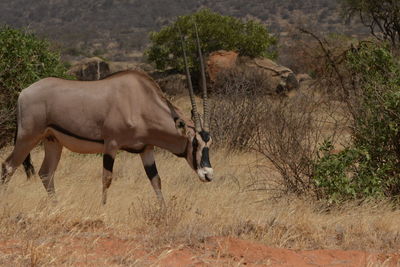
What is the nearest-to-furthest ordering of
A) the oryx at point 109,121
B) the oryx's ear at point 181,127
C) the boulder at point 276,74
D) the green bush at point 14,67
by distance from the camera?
the oryx at point 109,121, the oryx's ear at point 181,127, the green bush at point 14,67, the boulder at point 276,74

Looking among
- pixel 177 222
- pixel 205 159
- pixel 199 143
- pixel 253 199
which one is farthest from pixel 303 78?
pixel 177 222

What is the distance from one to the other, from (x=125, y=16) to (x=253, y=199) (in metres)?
65.3

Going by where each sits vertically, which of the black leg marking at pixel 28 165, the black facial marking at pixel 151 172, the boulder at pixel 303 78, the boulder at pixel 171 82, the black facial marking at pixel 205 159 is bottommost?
the boulder at pixel 303 78

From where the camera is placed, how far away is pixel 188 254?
16.9 ft

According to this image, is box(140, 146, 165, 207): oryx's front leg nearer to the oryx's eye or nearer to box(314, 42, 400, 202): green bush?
the oryx's eye

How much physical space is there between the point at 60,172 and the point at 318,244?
16.8 ft

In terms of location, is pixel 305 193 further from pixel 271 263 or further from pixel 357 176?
pixel 271 263

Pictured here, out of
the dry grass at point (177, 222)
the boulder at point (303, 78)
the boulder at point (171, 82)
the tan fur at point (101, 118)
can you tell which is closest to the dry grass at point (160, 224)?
the dry grass at point (177, 222)

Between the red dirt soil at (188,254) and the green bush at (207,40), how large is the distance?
2047 centimetres

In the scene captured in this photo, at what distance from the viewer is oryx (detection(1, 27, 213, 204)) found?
7.27m

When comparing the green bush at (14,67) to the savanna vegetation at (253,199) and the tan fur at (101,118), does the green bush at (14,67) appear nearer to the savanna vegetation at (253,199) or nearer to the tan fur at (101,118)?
the savanna vegetation at (253,199)

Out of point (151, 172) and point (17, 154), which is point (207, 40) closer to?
point (151, 172)

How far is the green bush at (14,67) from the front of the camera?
9.59 m

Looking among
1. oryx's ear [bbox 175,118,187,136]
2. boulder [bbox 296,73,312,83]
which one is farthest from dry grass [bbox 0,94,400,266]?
boulder [bbox 296,73,312,83]
